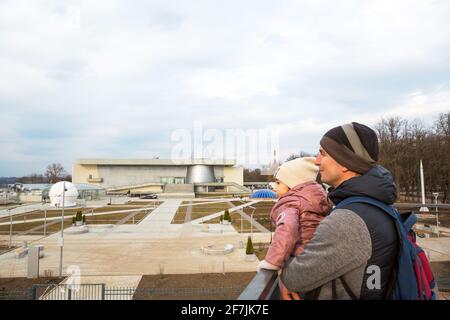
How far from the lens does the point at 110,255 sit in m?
16.1

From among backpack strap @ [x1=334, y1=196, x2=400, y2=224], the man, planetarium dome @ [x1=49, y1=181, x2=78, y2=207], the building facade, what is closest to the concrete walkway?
the man

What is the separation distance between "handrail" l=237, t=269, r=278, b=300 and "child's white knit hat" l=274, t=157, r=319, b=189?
0.92 meters

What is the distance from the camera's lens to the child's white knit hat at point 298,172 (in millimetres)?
2436

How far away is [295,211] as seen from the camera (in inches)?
83.4

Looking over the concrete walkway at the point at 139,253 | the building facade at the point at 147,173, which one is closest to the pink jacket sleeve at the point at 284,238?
the concrete walkway at the point at 139,253

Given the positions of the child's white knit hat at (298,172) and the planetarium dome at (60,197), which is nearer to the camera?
the child's white knit hat at (298,172)

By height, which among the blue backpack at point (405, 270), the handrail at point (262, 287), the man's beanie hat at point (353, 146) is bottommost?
the handrail at point (262, 287)

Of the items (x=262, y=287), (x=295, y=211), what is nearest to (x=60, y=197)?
(x=295, y=211)

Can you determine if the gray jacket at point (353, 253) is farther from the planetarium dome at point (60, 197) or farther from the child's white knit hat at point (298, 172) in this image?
the planetarium dome at point (60, 197)

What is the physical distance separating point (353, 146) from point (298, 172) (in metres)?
0.87

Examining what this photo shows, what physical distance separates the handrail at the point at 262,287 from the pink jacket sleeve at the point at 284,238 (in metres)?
0.10

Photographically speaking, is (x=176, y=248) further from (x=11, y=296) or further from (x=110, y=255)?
(x=11, y=296)

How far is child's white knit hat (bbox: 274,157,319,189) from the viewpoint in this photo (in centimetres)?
244
